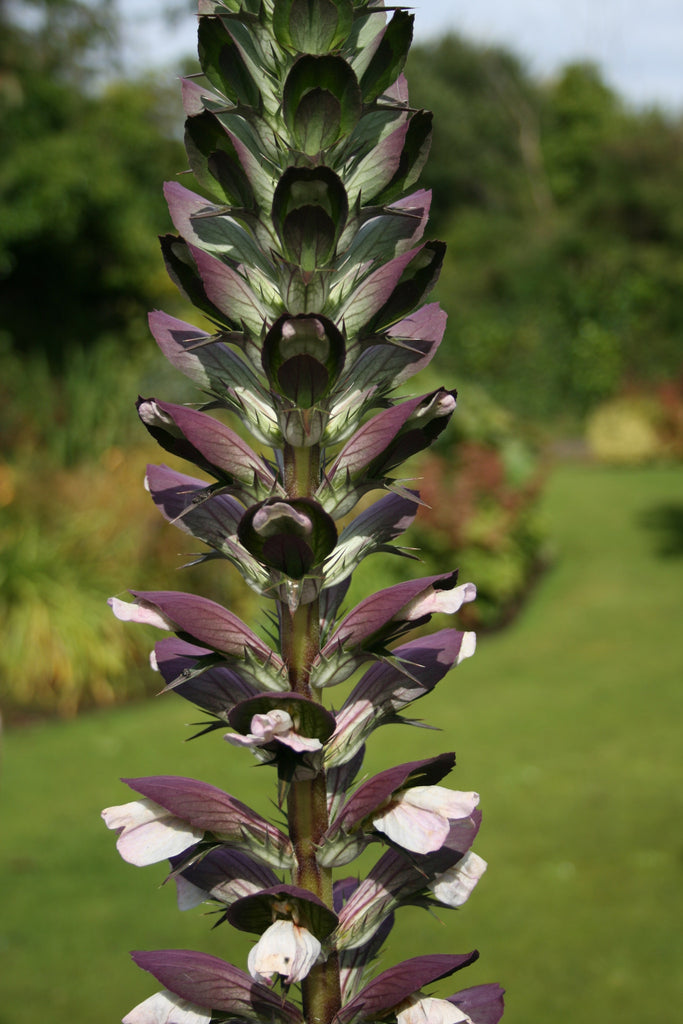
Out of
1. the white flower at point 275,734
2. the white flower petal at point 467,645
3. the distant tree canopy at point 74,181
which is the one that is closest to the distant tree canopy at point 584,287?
the distant tree canopy at point 74,181

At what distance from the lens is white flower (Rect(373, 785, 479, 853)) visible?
0.90 m

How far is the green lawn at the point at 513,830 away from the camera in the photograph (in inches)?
185

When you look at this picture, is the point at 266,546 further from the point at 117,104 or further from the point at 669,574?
the point at 117,104

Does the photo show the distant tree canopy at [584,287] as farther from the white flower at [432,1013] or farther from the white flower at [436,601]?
the white flower at [432,1013]

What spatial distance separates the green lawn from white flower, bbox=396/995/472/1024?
2.75 m

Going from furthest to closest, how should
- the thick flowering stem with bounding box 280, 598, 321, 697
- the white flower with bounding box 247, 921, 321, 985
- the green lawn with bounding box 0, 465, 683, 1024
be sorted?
the green lawn with bounding box 0, 465, 683, 1024
the thick flowering stem with bounding box 280, 598, 321, 697
the white flower with bounding box 247, 921, 321, 985

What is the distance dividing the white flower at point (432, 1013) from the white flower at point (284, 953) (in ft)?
0.35

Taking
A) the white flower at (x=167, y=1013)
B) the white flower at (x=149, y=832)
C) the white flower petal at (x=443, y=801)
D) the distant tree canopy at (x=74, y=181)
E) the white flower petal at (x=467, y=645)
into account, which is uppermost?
the distant tree canopy at (x=74, y=181)

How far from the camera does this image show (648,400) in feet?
69.8

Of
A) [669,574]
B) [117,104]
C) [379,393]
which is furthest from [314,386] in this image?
[117,104]

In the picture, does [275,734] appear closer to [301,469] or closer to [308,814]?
[308,814]

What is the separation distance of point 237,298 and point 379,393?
171 mm

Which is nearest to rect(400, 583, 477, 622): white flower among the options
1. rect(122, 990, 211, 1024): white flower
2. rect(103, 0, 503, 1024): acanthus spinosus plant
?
rect(103, 0, 503, 1024): acanthus spinosus plant

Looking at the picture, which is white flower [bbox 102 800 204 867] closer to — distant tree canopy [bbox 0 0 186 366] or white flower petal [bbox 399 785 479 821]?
white flower petal [bbox 399 785 479 821]
